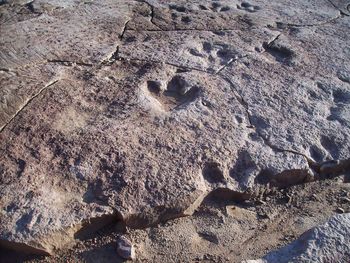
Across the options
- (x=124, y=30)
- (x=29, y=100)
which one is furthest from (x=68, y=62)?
(x=124, y=30)

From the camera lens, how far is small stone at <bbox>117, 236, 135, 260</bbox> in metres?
1.57

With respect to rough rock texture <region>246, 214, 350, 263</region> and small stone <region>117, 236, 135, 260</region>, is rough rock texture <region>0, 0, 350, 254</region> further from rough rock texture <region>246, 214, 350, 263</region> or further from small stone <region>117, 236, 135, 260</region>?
rough rock texture <region>246, 214, 350, 263</region>

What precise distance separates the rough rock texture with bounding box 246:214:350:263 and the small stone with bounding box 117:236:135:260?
0.40 meters

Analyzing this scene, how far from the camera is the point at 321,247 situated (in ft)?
4.78

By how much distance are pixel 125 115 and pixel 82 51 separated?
0.60 m

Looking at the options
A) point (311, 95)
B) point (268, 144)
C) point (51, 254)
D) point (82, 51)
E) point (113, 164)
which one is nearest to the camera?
point (51, 254)

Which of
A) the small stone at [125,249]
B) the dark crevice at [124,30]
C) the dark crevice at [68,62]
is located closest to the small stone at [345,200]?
the small stone at [125,249]

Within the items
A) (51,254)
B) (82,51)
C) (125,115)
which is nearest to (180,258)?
(51,254)

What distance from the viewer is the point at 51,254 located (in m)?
1.55

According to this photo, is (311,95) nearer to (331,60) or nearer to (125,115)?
(331,60)

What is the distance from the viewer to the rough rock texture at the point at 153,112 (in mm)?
1665

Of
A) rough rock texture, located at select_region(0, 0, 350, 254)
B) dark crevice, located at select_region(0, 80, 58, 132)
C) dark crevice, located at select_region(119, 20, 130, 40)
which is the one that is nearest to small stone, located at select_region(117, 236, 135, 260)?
rough rock texture, located at select_region(0, 0, 350, 254)

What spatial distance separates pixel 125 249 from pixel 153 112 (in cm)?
66

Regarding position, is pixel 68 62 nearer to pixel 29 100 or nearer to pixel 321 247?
pixel 29 100
